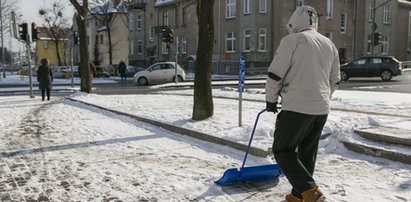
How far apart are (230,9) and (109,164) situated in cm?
3580

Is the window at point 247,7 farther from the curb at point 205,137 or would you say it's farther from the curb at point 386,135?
the curb at point 386,135

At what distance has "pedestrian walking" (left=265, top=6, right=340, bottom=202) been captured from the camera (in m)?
3.93

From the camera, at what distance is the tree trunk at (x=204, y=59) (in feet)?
28.8

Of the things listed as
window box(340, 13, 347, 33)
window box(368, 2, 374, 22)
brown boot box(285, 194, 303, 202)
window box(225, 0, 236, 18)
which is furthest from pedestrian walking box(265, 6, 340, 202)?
window box(368, 2, 374, 22)

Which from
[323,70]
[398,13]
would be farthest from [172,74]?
[398,13]

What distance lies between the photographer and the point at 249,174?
5023 millimetres

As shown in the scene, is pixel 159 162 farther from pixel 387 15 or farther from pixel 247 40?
pixel 387 15

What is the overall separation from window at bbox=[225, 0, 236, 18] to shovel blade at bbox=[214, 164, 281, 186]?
35817 mm

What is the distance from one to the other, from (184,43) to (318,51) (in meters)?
43.4

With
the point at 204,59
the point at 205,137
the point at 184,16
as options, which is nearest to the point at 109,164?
the point at 205,137

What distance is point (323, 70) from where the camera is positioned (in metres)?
4.04

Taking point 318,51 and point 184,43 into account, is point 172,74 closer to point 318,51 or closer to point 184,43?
point 184,43

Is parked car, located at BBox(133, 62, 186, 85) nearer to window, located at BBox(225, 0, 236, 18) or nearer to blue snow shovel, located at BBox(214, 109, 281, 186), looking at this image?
window, located at BBox(225, 0, 236, 18)

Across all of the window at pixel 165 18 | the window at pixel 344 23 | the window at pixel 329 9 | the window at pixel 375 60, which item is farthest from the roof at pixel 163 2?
the window at pixel 375 60
